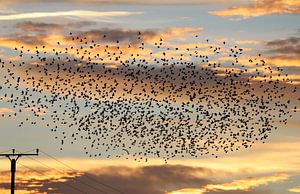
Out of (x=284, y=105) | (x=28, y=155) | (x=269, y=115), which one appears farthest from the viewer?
(x=28, y=155)

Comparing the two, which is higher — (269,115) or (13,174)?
(269,115)

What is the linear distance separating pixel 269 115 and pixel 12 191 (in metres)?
21.7

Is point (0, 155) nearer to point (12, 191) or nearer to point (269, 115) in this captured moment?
point (12, 191)

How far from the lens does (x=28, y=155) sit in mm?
32156

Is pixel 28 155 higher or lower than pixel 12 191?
higher

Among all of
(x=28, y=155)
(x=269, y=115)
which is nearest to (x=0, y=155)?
(x=28, y=155)

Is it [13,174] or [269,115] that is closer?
[269,115]

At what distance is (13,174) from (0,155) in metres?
2.54

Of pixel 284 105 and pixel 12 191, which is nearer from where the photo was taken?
pixel 284 105

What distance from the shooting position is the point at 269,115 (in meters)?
28.5

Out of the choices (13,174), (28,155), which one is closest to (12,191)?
(13,174)

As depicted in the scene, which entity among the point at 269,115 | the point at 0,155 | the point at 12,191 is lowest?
the point at 12,191

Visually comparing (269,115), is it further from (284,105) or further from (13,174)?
(13,174)

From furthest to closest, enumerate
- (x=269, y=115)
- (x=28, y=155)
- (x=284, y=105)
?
(x=28, y=155) → (x=269, y=115) → (x=284, y=105)
